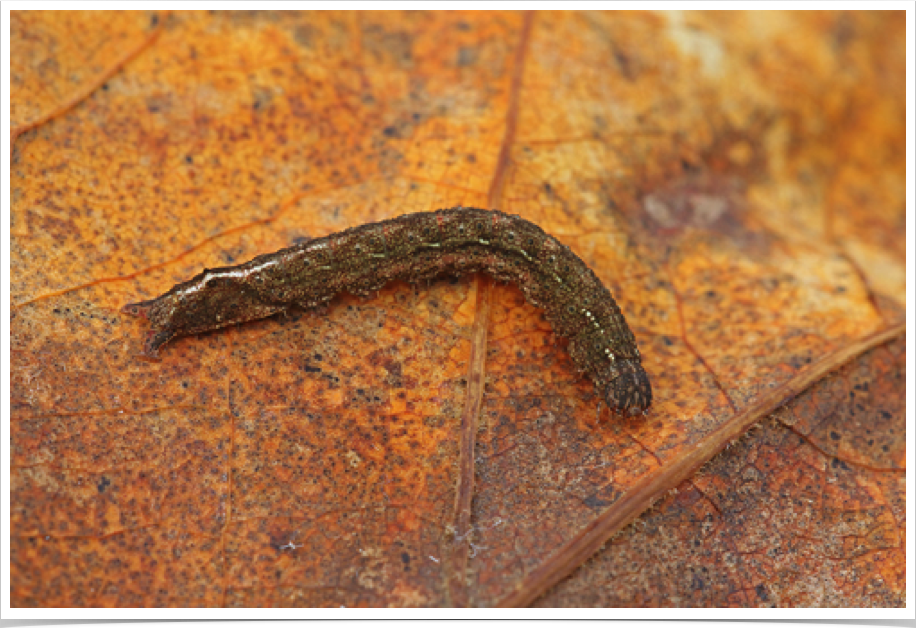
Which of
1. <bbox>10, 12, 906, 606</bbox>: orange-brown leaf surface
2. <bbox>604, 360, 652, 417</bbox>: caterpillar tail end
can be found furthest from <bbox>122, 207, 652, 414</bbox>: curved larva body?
<bbox>10, 12, 906, 606</bbox>: orange-brown leaf surface

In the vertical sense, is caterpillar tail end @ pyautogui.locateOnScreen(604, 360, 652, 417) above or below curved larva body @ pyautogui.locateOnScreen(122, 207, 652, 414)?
below

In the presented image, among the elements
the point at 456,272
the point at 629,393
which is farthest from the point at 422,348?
the point at 629,393

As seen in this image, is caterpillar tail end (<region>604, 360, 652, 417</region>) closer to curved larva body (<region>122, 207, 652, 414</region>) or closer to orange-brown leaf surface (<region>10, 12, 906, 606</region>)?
curved larva body (<region>122, 207, 652, 414</region>)

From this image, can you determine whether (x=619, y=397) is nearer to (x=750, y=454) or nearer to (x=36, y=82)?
(x=750, y=454)

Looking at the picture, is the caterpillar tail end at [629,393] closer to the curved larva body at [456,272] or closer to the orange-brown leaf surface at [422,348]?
the curved larva body at [456,272]

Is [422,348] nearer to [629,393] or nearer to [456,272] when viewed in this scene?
[456,272]

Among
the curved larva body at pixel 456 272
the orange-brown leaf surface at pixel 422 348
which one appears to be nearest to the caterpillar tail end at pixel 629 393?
the curved larva body at pixel 456 272
